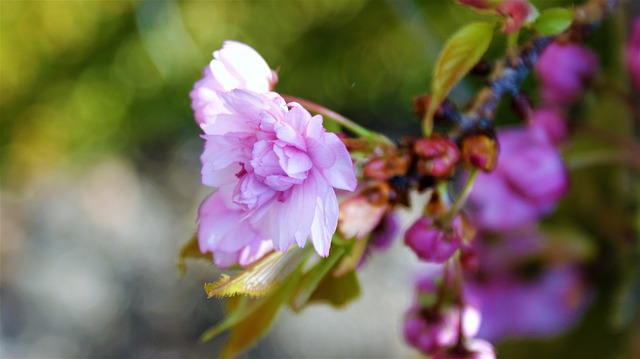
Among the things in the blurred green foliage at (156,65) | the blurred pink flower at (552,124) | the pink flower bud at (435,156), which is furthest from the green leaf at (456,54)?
the blurred green foliage at (156,65)

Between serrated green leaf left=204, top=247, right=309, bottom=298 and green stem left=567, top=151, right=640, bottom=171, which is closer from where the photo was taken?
serrated green leaf left=204, top=247, right=309, bottom=298

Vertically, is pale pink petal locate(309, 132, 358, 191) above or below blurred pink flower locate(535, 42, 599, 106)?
above

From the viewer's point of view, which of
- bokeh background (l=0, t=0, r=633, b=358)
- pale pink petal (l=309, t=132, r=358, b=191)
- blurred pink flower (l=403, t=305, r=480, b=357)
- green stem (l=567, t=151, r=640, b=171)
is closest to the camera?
pale pink petal (l=309, t=132, r=358, b=191)

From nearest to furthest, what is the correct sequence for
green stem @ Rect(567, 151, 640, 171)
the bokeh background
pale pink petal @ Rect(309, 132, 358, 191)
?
pale pink petal @ Rect(309, 132, 358, 191) < green stem @ Rect(567, 151, 640, 171) < the bokeh background

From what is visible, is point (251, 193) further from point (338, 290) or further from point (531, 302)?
point (531, 302)

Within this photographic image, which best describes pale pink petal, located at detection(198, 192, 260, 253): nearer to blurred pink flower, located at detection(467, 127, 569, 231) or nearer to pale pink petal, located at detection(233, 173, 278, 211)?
pale pink petal, located at detection(233, 173, 278, 211)

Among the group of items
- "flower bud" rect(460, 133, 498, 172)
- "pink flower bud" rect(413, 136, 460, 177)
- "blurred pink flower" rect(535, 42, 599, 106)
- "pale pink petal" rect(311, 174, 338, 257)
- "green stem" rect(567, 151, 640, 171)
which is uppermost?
"pale pink petal" rect(311, 174, 338, 257)

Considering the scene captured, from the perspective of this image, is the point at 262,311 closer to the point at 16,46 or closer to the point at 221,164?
the point at 221,164

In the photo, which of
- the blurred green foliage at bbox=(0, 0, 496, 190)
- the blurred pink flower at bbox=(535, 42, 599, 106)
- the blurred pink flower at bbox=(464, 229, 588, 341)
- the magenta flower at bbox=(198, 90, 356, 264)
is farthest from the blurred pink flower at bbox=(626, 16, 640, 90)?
the blurred green foliage at bbox=(0, 0, 496, 190)
